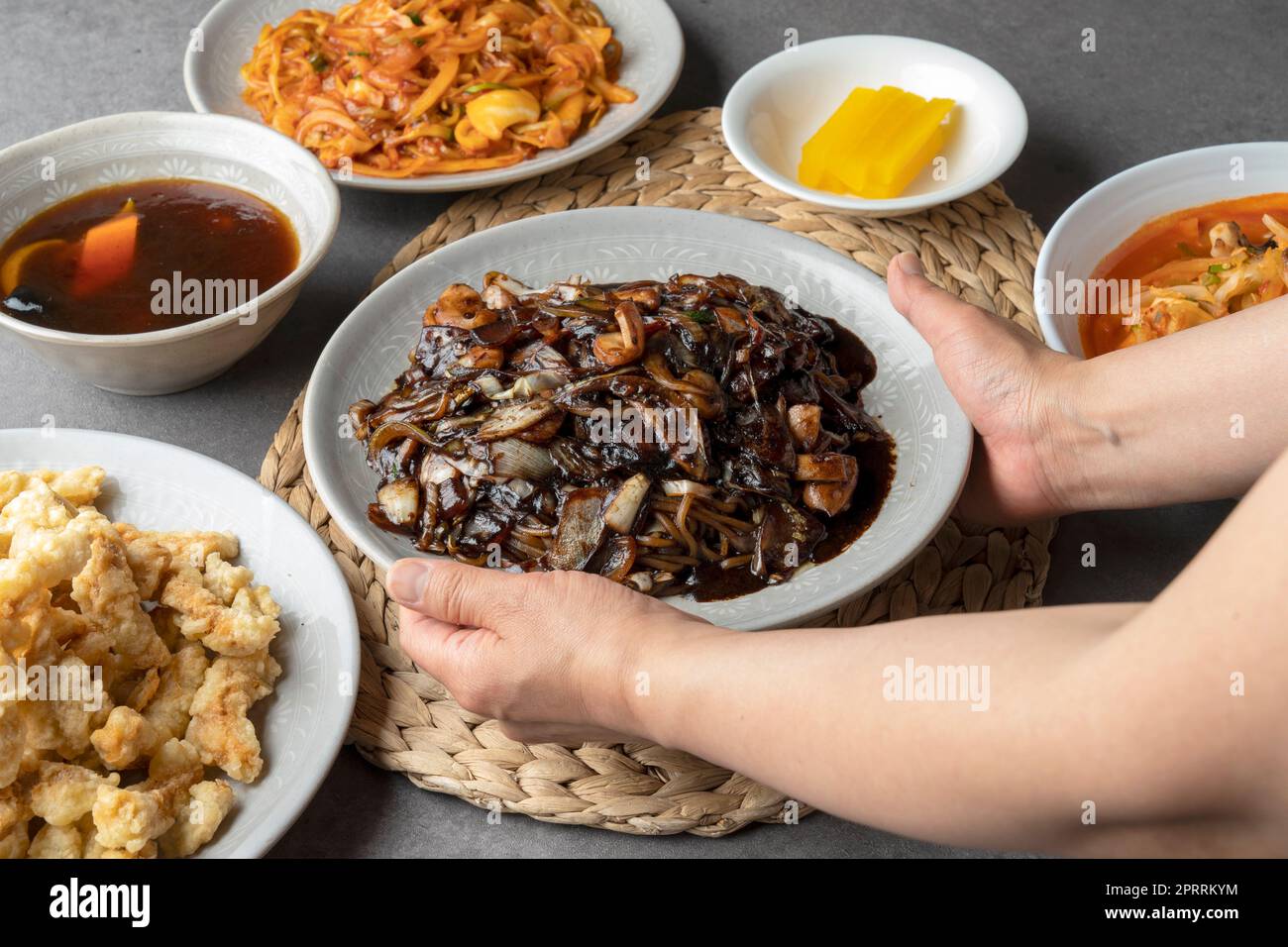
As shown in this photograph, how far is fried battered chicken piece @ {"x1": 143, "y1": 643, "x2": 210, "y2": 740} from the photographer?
6.11ft

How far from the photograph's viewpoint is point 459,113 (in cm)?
308

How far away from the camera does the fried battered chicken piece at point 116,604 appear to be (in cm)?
183

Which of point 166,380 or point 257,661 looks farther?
point 166,380

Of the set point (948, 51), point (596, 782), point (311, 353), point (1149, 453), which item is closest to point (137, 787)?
point (596, 782)

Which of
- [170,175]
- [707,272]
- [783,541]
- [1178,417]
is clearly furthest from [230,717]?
[1178,417]

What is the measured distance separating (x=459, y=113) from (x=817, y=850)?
2.11m

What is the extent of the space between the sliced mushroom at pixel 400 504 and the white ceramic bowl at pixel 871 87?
127 cm

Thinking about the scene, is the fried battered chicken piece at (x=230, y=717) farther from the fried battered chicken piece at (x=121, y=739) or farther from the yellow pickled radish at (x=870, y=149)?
the yellow pickled radish at (x=870, y=149)

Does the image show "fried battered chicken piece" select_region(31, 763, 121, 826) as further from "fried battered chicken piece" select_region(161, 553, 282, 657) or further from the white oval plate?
the white oval plate

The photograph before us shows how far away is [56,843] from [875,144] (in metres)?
2.38

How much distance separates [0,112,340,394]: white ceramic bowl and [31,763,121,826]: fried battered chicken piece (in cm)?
95

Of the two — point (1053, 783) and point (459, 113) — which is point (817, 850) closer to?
point (1053, 783)

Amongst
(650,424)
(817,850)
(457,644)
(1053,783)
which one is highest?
(1053,783)

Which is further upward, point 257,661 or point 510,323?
point 510,323
